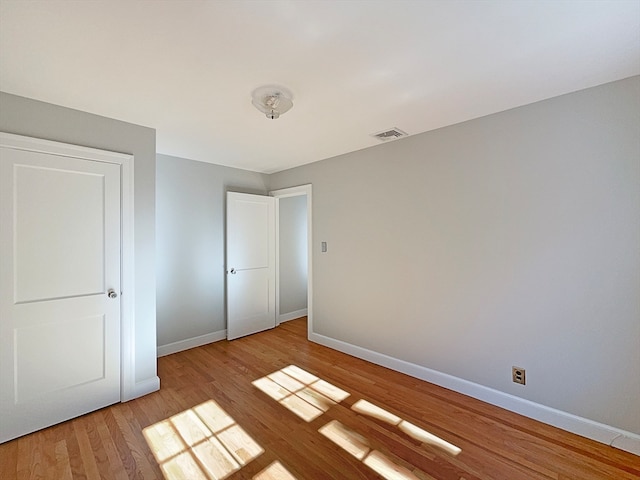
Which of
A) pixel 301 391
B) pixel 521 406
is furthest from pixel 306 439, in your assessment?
pixel 521 406

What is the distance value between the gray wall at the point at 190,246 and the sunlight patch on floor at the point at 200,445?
155cm

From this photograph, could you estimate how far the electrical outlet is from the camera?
2.26 m

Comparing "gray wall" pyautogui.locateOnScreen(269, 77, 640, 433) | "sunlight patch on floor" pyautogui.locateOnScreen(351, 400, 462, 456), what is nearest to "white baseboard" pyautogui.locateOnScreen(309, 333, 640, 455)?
"gray wall" pyautogui.locateOnScreen(269, 77, 640, 433)

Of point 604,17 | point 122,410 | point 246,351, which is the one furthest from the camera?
point 246,351

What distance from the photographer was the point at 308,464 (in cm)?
177

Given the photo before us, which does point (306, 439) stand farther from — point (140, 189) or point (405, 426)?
point (140, 189)

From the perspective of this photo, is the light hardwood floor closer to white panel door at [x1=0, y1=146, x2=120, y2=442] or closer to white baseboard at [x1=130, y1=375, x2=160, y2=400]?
white baseboard at [x1=130, y1=375, x2=160, y2=400]

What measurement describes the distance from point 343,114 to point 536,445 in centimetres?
281

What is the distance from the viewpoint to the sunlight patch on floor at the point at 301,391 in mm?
2357

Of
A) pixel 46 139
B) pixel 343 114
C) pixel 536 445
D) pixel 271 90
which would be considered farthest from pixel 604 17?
pixel 46 139

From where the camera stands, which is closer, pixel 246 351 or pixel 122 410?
pixel 122 410

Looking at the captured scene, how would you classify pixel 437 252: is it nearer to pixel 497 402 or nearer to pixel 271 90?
pixel 497 402

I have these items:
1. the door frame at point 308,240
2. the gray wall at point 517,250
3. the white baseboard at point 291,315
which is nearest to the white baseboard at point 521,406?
the gray wall at point 517,250

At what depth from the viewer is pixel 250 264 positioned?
4188 mm
